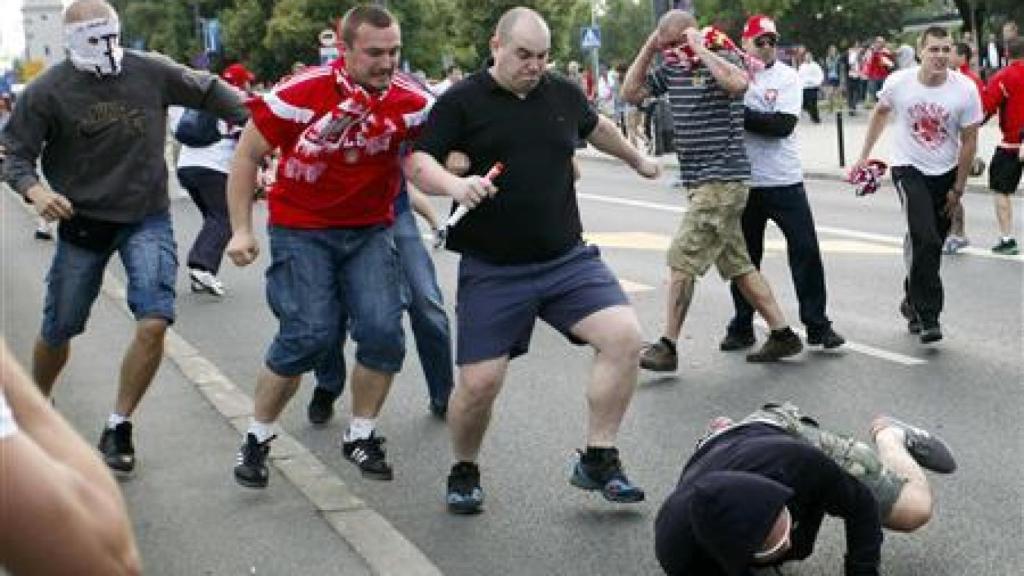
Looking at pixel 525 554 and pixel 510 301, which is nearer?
pixel 525 554

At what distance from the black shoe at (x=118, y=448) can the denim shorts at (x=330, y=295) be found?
806 mm

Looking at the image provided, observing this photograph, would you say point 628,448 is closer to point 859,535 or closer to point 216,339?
point 859,535

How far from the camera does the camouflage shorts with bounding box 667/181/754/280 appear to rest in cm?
769

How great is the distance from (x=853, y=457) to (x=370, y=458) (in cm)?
208

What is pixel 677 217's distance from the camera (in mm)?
16359

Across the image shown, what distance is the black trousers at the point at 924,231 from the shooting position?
8.01 metres

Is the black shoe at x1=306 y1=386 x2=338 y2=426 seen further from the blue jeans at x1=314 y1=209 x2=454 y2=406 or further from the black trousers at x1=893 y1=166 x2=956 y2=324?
the black trousers at x1=893 y1=166 x2=956 y2=324

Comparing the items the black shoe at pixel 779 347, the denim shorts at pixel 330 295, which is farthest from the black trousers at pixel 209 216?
the denim shorts at pixel 330 295

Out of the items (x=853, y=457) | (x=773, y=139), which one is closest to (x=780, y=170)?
(x=773, y=139)

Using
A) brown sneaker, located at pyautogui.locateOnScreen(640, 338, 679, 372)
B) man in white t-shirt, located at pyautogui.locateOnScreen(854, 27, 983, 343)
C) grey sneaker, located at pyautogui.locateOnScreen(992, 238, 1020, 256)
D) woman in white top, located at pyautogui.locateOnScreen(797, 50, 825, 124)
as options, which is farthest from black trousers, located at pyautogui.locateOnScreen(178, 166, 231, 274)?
woman in white top, located at pyautogui.locateOnScreen(797, 50, 825, 124)

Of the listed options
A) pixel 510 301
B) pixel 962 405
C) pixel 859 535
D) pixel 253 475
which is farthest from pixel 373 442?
pixel 962 405

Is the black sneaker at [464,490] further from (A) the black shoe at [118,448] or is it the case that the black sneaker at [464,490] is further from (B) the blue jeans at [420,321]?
(A) the black shoe at [118,448]

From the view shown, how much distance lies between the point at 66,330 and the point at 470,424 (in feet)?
6.28

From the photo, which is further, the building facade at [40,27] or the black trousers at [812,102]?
the building facade at [40,27]
